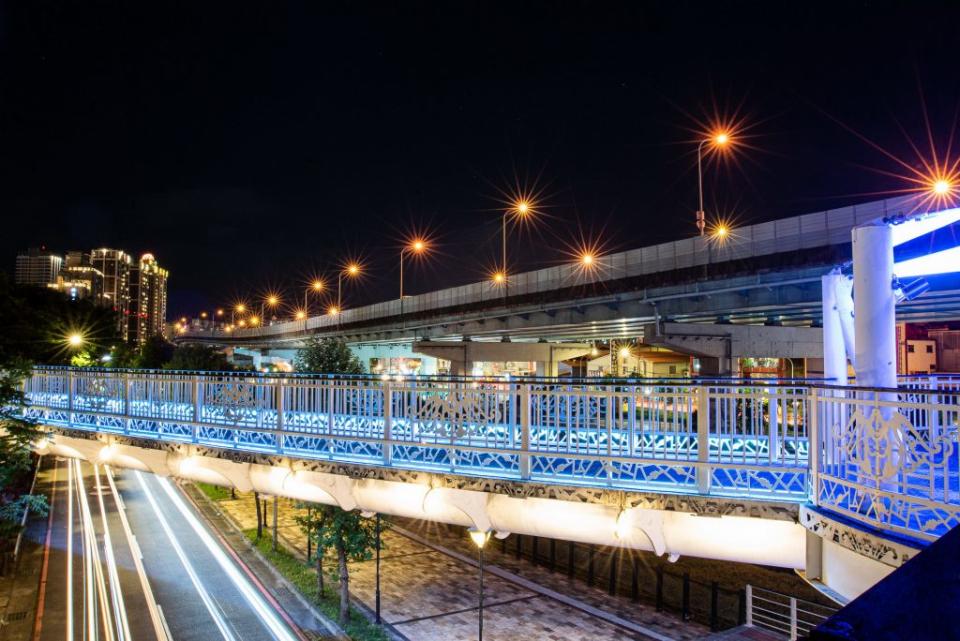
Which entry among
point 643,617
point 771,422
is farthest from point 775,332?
point 771,422

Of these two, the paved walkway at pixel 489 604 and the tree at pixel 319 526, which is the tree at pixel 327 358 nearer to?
the tree at pixel 319 526

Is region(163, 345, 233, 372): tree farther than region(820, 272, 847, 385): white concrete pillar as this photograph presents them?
Yes

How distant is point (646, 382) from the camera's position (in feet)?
28.0

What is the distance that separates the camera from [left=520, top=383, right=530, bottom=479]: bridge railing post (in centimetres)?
887

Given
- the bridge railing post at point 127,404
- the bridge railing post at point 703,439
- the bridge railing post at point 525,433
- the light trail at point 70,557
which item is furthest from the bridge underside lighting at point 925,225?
the light trail at point 70,557

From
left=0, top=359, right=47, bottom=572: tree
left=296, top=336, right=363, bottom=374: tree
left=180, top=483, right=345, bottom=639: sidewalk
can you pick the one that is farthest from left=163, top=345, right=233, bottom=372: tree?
left=0, top=359, right=47, bottom=572: tree

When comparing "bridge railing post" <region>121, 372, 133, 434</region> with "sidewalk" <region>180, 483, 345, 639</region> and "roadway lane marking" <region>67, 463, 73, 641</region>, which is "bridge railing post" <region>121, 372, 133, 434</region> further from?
"roadway lane marking" <region>67, 463, 73, 641</region>

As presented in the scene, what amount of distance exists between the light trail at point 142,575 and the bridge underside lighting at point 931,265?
20.5 meters

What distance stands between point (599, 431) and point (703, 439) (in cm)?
171

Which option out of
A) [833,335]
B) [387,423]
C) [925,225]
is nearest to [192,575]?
[387,423]

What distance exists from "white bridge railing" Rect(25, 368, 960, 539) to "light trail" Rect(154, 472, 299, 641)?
8444 mm

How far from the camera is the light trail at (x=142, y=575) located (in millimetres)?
19484

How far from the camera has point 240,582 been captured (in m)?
23.8

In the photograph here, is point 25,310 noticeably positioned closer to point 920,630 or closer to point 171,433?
point 171,433
